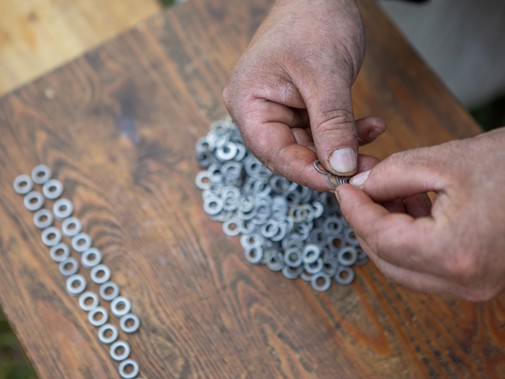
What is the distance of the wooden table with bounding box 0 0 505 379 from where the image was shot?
1.26m

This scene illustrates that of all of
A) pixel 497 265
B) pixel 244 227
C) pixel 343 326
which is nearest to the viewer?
pixel 497 265

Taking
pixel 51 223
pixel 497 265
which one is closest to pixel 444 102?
pixel 497 265

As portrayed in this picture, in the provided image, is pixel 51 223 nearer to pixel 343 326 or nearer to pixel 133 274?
pixel 133 274

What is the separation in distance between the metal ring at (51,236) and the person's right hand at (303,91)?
1.67 ft

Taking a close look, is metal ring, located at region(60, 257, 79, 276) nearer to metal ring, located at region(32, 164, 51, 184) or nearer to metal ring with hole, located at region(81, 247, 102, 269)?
metal ring with hole, located at region(81, 247, 102, 269)

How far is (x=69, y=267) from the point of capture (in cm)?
136

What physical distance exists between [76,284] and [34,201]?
24 centimetres

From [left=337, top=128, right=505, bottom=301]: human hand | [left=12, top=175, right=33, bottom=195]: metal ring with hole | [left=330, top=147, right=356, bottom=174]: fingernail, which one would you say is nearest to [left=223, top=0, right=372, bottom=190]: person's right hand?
[left=330, top=147, right=356, bottom=174]: fingernail

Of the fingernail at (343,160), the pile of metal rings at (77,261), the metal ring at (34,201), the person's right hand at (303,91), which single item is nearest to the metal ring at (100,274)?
the pile of metal rings at (77,261)

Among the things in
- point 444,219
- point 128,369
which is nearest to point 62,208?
point 128,369

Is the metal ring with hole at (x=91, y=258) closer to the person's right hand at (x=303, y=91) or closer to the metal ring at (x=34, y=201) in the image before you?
the metal ring at (x=34, y=201)

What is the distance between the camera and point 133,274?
135cm

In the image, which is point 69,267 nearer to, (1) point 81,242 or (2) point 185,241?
(1) point 81,242

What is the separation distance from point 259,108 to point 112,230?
47 centimetres
